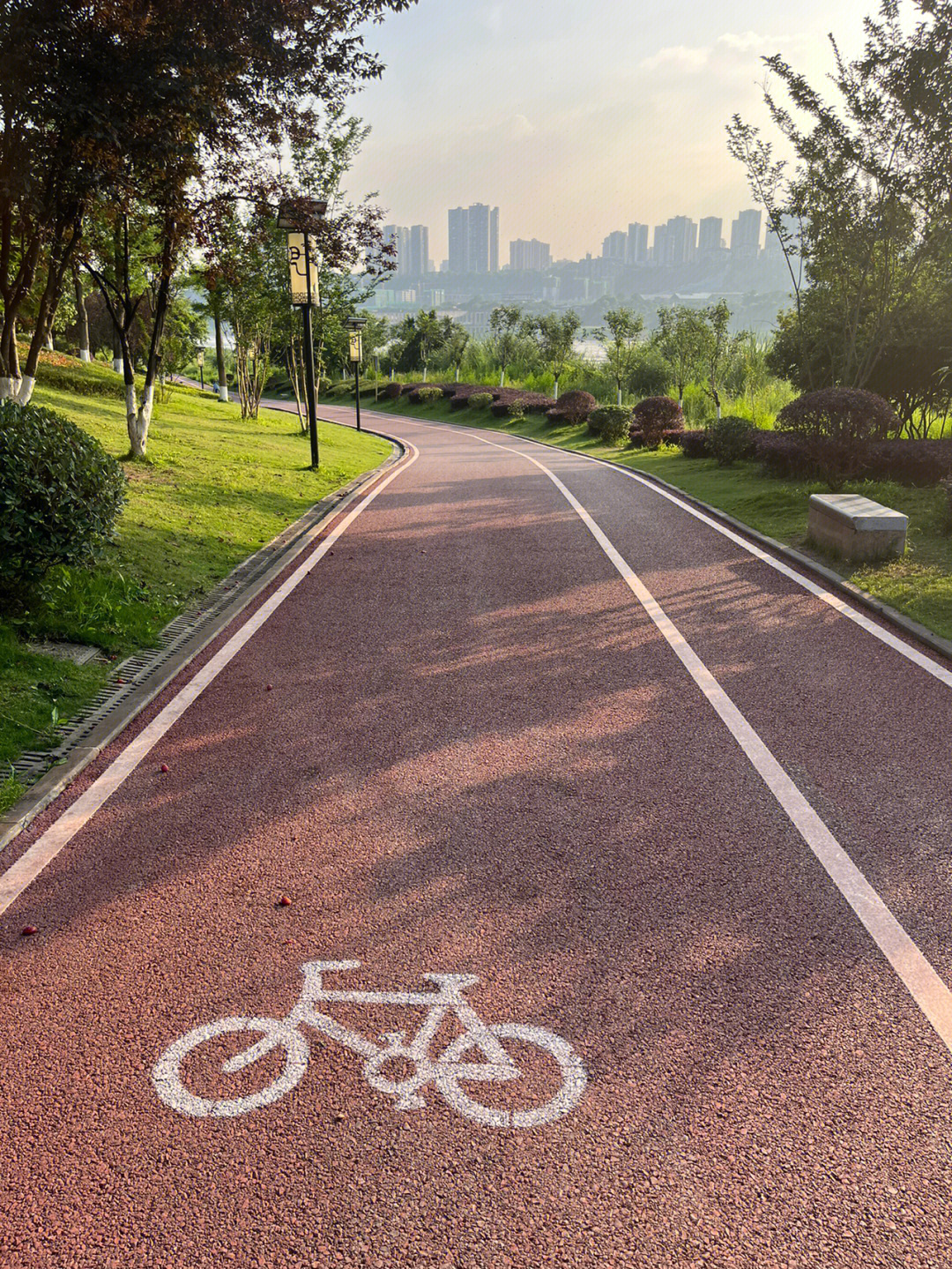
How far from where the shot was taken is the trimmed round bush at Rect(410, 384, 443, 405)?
2029 inches

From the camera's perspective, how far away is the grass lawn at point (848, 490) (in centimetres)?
876

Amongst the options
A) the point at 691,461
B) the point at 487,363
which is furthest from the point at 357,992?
the point at 487,363

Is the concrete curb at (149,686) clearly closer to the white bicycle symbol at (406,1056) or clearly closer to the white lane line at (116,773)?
the white lane line at (116,773)

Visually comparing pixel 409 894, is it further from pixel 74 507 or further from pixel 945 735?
pixel 74 507

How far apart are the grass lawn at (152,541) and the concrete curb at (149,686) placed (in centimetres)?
15

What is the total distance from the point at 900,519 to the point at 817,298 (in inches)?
501

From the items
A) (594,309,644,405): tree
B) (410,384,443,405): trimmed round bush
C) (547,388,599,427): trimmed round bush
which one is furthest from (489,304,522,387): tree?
(547,388,599,427): trimmed round bush

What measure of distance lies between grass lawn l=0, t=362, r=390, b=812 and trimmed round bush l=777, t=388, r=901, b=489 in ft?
27.5

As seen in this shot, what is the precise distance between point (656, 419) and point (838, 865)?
24.7 m

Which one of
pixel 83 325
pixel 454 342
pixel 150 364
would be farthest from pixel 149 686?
pixel 454 342

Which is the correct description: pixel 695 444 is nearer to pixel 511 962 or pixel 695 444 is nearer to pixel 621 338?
pixel 621 338

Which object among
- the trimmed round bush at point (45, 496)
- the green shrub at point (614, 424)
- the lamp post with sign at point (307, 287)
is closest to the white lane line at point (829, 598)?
the trimmed round bush at point (45, 496)

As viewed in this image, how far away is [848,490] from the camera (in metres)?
15.2

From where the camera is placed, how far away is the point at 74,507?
7.17 m
